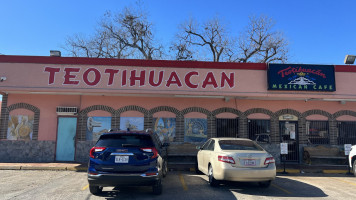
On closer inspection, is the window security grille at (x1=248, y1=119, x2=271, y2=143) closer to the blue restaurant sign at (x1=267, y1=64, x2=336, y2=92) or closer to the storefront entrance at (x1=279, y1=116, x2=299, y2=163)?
the storefront entrance at (x1=279, y1=116, x2=299, y2=163)

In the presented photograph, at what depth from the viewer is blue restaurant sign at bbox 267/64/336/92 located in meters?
13.1

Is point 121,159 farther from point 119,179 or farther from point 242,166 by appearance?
point 242,166

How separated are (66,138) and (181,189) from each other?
8162mm

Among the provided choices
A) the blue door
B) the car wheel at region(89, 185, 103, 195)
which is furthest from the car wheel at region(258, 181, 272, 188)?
the blue door

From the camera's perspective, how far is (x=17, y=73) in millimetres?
12891

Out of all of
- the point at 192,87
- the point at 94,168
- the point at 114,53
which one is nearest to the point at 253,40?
the point at 114,53

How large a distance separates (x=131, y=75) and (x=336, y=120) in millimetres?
10921

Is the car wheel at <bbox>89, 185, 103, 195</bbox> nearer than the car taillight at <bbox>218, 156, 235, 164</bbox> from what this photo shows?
Yes

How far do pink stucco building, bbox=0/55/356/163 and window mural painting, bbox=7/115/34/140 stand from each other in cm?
5

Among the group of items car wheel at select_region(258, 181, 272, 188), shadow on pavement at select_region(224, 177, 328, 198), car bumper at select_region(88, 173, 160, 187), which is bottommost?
shadow on pavement at select_region(224, 177, 328, 198)

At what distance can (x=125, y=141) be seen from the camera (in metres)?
6.69

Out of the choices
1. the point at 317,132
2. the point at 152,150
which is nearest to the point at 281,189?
the point at 152,150

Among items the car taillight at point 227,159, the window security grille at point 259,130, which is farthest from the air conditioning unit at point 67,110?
the window security grille at point 259,130

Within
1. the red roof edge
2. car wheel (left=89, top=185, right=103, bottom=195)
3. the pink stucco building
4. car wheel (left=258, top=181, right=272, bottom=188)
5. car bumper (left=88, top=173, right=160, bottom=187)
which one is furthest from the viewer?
the red roof edge
